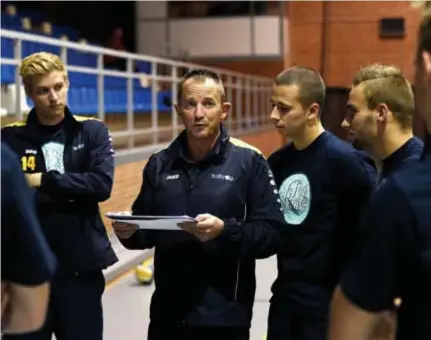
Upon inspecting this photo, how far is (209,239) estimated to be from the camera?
224 centimetres

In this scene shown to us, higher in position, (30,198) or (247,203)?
(30,198)

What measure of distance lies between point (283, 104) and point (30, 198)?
1.36m

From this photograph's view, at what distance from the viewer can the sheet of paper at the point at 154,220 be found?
84.8 inches

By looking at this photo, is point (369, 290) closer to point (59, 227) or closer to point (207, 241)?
point (207, 241)

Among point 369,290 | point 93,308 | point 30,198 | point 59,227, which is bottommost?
point 93,308

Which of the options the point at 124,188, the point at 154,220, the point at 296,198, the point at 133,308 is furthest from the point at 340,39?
the point at 154,220

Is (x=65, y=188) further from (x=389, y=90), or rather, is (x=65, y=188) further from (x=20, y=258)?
(x=20, y=258)

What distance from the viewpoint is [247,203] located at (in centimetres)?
237

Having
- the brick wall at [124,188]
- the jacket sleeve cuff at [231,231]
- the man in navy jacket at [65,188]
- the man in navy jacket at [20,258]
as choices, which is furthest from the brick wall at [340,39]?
the man in navy jacket at [20,258]

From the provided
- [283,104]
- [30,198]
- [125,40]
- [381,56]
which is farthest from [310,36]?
[30,198]

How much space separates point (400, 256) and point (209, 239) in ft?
3.69

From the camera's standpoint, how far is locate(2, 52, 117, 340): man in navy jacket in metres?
2.58

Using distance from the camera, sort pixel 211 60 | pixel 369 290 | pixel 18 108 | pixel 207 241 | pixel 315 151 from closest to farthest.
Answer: pixel 369 290, pixel 207 241, pixel 315 151, pixel 18 108, pixel 211 60

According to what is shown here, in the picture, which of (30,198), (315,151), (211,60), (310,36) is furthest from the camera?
(310,36)
